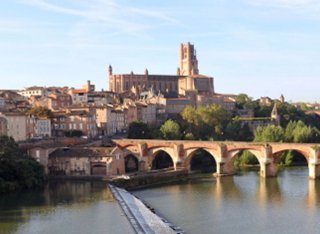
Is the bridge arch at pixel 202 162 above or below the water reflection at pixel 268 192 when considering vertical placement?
above

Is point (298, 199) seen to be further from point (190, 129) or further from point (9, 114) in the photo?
point (190, 129)

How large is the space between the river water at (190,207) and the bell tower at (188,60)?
6212cm

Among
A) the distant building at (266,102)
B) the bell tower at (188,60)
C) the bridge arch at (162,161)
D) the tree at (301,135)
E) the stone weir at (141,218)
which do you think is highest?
the bell tower at (188,60)

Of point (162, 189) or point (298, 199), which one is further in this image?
point (162, 189)

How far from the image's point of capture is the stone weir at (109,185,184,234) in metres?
23.4

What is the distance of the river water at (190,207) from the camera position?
24.4 meters

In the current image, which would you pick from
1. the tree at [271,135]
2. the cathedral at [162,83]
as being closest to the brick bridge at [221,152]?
the tree at [271,135]

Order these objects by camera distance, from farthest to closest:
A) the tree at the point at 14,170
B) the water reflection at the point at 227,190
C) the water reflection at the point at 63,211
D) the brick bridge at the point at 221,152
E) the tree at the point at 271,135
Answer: the tree at the point at 271,135 → the brick bridge at the point at 221,152 → the tree at the point at 14,170 → the water reflection at the point at 227,190 → the water reflection at the point at 63,211

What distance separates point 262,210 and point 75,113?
89.1ft

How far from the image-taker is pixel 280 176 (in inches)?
1597

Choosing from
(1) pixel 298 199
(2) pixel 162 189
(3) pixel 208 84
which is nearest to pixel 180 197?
(2) pixel 162 189

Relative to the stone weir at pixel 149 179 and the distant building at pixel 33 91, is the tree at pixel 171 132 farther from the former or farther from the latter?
the distant building at pixel 33 91

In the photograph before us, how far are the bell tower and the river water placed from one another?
62.1 m

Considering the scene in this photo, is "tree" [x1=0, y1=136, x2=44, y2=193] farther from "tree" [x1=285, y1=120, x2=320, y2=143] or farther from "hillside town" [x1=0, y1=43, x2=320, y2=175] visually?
"tree" [x1=285, y1=120, x2=320, y2=143]
